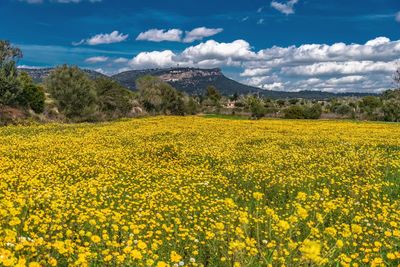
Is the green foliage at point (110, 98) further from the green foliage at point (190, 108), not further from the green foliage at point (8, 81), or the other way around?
the green foliage at point (190, 108)

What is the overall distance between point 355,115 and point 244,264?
83882 mm

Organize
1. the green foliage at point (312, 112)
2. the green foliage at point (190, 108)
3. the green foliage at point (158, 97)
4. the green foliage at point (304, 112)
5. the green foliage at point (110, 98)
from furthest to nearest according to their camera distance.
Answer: the green foliage at point (190, 108)
the green foliage at point (158, 97)
the green foliage at point (304, 112)
the green foliage at point (312, 112)
the green foliage at point (110, 98)

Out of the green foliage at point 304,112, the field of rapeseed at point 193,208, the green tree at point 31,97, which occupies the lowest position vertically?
the field of rapeseed at point 193,208

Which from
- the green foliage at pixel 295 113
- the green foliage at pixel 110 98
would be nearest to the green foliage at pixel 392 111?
the green foliage at pixel 295 113

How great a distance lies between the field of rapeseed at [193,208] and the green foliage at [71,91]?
31004 mm

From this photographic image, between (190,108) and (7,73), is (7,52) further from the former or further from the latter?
(190,108)

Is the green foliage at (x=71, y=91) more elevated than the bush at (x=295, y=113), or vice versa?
the green foliage at (x=71, y=91)

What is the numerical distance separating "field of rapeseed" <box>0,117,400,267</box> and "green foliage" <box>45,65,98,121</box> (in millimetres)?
31004

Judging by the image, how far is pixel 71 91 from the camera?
5228 cm

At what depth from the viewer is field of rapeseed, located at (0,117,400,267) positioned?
18.1 feet

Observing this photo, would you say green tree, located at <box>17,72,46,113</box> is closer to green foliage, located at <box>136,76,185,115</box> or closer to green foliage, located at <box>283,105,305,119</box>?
green foliage, located at <box>136,76,185,115</box>

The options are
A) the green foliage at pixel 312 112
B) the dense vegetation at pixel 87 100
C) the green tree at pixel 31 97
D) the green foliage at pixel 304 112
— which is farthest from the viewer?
the green foliage at pixel 304 112

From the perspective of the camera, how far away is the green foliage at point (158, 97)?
86.1 metres

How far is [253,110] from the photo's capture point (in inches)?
3191
